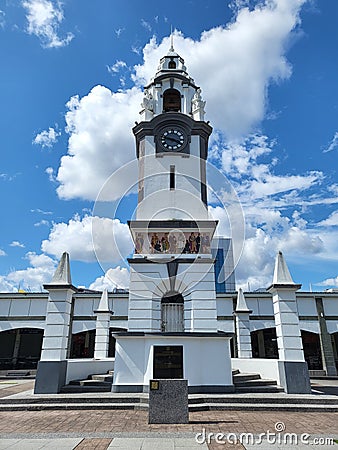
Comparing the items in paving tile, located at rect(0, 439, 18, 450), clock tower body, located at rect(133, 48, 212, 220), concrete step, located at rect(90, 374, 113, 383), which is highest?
clock tower body, located at rect(133, 48, 212, 220)

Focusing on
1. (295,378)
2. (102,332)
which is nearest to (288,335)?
(295,378)

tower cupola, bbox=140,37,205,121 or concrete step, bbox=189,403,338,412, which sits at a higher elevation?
tower cupola, bbox=140,37,205,121

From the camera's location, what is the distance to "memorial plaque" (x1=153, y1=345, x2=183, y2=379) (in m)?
12.0

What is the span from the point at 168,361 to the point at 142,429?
4.58 metres

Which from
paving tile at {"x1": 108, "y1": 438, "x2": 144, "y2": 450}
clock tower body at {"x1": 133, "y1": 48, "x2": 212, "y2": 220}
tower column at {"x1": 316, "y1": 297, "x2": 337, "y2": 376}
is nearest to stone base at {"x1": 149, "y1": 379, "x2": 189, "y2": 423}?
paving tile at {"x1": 108, "y1": 438, "x2": 144, "y2": 450}

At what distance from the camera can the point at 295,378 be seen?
465 inches

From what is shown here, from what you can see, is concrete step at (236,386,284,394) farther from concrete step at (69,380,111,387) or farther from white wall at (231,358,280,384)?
concrete step at (69,380,111,387)

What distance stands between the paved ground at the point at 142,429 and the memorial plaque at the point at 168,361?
2393 mm

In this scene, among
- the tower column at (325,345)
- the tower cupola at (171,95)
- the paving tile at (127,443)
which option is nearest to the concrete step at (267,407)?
the paving tile at (127,443)

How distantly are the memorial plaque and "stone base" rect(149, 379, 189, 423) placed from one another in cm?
394

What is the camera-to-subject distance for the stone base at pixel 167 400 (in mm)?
8039

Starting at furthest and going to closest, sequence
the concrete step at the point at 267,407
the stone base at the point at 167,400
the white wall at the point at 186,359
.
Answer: the white wall at the point at 186,359 → the concrete step at the point at 267,407 → the stone base at the point at 167,400

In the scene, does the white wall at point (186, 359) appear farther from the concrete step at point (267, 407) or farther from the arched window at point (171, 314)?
the arched window at point (171, 314)

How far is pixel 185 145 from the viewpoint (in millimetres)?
18609
